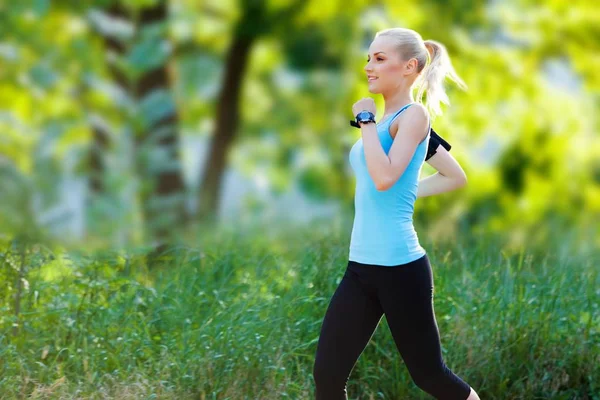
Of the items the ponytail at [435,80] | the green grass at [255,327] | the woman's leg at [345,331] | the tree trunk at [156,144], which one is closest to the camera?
the woman's leg at [345,331]

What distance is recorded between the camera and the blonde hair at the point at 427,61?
10.3 feet

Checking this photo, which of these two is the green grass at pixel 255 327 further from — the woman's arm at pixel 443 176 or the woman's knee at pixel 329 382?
the woman's arm at pixel 443 176

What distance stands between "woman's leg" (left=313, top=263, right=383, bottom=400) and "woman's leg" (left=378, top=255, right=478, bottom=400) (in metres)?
0.07

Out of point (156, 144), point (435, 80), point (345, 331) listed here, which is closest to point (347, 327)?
point (345, 331)

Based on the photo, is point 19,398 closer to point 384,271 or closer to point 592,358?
point 384,271

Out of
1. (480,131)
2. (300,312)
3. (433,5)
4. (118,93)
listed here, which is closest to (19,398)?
(300,312)

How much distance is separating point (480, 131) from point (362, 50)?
106 inches

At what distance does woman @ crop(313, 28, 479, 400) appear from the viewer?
2971mm

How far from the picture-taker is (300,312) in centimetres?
411

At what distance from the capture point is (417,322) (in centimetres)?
304

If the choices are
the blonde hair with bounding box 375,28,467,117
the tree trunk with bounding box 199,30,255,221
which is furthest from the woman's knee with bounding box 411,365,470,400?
the tree trunk with bounding box 199,30,255,221

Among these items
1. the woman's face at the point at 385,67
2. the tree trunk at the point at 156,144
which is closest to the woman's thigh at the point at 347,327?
the woman's face at the point at 385,67

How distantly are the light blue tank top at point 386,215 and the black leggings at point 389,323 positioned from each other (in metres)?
0.04

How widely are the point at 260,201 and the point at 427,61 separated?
774 cm
